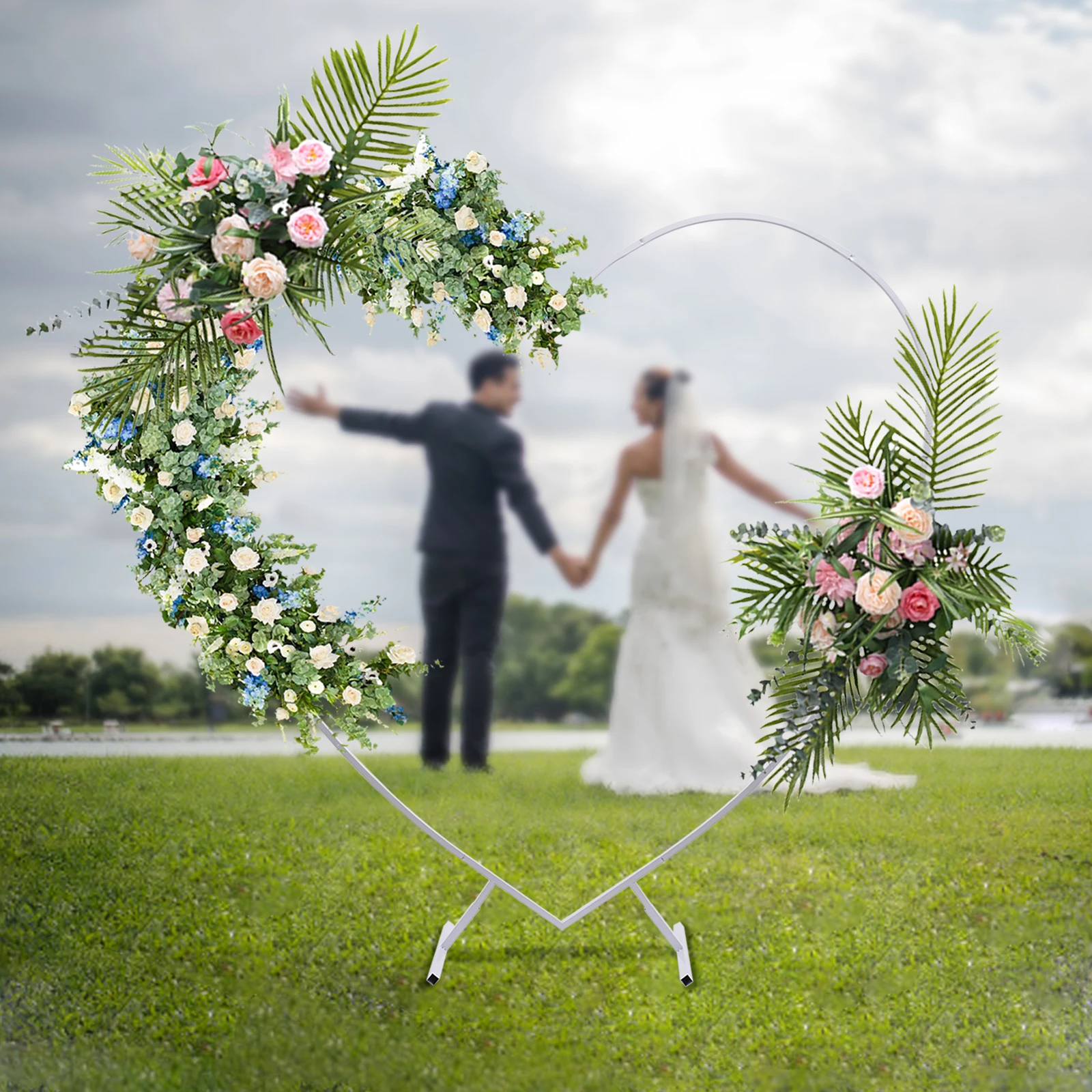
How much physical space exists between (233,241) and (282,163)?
27 cm

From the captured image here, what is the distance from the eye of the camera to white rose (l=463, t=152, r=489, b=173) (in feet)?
10.4

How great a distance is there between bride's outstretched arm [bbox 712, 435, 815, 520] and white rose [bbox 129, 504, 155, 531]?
2.68m

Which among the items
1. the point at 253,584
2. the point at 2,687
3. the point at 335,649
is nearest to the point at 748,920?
the point at 335,649

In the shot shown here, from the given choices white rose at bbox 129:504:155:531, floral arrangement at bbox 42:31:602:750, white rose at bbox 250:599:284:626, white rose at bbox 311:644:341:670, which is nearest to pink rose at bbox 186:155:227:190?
floral arrangement at bbox 42:31:602:750

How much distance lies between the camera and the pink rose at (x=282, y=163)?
9.56 feet

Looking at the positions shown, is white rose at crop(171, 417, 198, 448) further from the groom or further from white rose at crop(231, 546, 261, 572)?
the groom

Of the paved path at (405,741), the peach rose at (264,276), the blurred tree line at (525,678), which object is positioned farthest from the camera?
the paved path at (405,741)

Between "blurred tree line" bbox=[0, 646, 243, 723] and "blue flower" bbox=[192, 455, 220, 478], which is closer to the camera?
"blue flower" bbox=[192, 455, 220, 478]

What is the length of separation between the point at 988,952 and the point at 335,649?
320 cm

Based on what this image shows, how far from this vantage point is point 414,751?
5121mm

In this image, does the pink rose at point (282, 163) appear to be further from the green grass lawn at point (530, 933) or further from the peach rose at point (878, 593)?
the green grass lawn at point (530, 933)

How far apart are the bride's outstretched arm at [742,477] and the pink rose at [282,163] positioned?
8.27 ft

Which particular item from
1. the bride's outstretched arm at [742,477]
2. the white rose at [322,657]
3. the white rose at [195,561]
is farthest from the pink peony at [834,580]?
the white rose at [195,561]

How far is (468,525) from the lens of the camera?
482 centimetres
